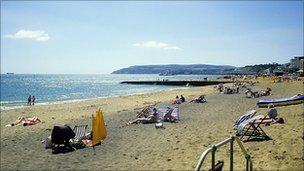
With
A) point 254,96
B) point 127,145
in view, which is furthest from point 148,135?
point 254,96

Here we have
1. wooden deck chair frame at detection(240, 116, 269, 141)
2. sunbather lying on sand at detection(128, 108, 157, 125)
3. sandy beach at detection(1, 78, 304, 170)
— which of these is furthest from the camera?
sunbather lying on sand at detection(128, 108, 157, 125)

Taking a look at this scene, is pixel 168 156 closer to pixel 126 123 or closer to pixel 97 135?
pixel 97 135

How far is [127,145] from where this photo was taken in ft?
41.9

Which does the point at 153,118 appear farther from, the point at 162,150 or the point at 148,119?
the point at 162,150

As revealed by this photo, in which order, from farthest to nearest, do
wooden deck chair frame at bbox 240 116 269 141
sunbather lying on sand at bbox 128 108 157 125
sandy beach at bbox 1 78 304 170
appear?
sunbather lying on sand at bbox 128 108 157 125 < wooden deck chair frame at bbox 240 116 269 141 < sandy beach at bbox 1 78 304 170

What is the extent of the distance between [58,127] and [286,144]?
7427 millimetres

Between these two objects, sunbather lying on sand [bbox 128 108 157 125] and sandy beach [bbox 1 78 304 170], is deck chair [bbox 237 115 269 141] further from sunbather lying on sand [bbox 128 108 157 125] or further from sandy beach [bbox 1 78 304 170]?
sunbather lying on sand [bbox 128 108 157 125]

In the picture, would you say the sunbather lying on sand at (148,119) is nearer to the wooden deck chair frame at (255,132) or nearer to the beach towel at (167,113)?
the beach towel at (167,113)

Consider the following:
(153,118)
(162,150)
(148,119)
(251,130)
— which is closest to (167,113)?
(153,118)

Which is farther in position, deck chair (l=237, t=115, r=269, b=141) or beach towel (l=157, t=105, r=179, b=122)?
beach towel (l=157, t=105, r=179, b=122)

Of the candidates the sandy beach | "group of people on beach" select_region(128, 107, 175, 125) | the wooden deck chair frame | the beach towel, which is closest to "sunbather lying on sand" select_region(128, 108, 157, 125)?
"group of people on beach" select_region(128, 107, 175, 125)

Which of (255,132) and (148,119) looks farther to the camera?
(148,119)

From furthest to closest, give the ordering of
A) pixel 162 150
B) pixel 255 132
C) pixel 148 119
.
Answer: pixel 148 119 → pixel 255 132 → pixel 162 150

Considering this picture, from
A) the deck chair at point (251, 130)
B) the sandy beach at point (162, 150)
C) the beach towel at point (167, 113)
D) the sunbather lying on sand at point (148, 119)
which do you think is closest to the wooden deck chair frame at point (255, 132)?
the deck chair at point (251, 130)
